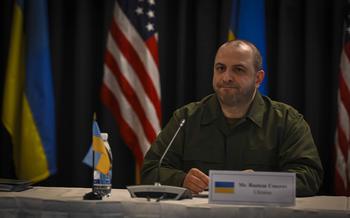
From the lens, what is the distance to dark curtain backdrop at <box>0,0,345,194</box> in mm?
4570

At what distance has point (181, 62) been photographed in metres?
4.73

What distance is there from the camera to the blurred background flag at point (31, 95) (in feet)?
14.5

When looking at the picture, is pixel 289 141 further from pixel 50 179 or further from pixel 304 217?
pixel 50 179

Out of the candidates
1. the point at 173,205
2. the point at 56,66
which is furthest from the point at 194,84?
the point at 173,205

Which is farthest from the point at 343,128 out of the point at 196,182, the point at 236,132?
the point at 196,182

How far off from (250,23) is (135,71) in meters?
0.95

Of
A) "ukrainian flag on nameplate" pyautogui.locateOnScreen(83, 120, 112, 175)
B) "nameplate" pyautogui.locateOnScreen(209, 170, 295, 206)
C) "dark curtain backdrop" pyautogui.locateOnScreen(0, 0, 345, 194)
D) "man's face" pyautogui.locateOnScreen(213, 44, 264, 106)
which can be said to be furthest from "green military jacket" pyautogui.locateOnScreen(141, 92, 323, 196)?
"dark curtain backdrop" pyautogui.locateOnScreen(0, 0, 345, 194)

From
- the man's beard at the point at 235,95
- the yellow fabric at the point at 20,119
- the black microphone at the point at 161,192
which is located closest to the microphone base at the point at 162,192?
the black microphone at the point at 161,192

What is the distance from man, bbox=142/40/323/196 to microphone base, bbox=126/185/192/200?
0.56 meters

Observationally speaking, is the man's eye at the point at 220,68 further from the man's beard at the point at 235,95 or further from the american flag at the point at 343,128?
the american flag at the point at 343,128

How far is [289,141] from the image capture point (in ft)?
10.1

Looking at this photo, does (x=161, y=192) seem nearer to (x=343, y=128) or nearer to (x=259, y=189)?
(x=259, y=189)

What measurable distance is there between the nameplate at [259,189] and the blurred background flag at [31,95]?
244 centimetres

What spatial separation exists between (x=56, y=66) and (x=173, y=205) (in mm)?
2961
